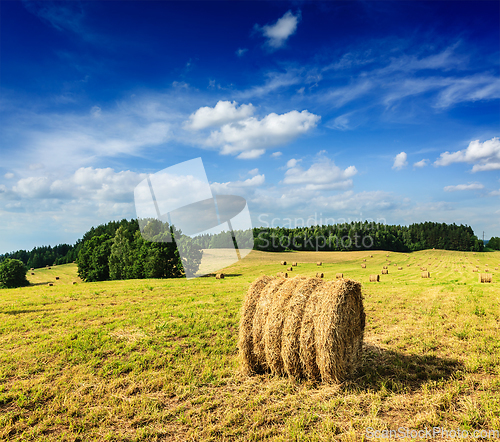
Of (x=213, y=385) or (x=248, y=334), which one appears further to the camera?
(x=248, y=334)

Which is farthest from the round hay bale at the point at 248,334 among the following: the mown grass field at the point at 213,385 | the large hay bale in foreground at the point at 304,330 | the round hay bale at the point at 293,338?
the round hay bale at the point at 293,338

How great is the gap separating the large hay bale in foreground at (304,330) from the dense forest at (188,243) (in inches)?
1430

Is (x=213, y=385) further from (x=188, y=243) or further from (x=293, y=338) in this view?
(x=188, y=243)

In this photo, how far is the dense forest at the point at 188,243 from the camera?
44.9 m

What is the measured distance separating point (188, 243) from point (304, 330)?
4135 cm

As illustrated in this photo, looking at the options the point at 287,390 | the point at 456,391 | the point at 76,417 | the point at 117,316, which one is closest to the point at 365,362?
the point at 456,391

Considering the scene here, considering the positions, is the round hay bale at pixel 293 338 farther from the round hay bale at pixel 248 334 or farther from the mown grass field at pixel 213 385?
the round hay bale at pixel 248 334

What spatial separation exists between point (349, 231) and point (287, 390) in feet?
373

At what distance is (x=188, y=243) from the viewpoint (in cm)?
4634

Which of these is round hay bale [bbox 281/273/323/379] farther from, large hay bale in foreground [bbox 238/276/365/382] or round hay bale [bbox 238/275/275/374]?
round hay bale [bbox 238/275/275/374]

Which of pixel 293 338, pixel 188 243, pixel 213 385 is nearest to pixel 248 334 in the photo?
pixel 293 338

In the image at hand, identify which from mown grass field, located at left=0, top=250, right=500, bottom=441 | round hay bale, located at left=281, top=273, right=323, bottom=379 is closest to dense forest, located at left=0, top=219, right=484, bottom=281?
mown grass field, located at left=0, top=250, right=500, bottom=441

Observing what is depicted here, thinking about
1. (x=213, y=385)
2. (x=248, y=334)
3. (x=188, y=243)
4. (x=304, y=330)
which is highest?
(x=188, y=243)

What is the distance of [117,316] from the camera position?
12305 mm
